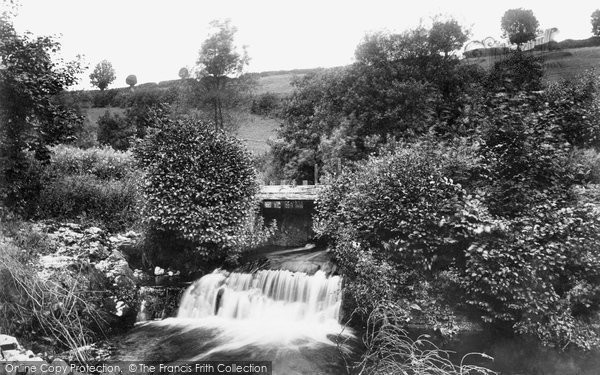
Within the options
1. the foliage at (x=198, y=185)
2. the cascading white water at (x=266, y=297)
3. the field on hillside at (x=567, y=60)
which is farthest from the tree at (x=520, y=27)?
the cascading white water at (x=266, y=297)

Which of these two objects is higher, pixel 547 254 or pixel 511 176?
pixel 511 176

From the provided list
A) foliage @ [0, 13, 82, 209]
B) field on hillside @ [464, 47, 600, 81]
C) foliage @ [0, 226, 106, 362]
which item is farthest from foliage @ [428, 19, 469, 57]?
foliage @ [0, 226, 106, 362]

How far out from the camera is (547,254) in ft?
25.8

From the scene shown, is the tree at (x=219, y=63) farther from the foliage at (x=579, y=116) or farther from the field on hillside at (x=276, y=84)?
the foliage at (x=579, y=116)

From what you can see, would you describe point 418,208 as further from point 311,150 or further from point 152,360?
point 311,150

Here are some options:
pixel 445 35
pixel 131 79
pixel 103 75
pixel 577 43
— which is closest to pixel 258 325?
pixel 445 35

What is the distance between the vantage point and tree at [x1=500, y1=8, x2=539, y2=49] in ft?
69.2

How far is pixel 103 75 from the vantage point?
163 feet

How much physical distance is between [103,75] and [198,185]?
148 ft

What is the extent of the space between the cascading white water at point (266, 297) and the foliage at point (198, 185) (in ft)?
4.14

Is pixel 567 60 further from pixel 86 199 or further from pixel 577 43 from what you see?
pixel 86 199

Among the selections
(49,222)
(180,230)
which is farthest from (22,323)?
(49,222)

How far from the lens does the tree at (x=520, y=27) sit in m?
21.1

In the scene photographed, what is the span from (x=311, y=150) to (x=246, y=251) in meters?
8.89
